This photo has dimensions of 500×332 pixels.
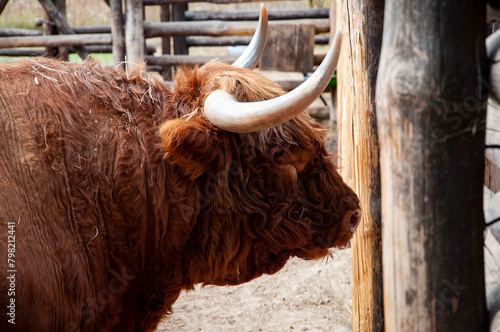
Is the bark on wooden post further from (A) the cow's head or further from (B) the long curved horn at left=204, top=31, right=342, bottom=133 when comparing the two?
(A) the cow's head

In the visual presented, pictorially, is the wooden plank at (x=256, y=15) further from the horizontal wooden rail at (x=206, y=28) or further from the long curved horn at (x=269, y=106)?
the long curved horn at (x=269, y=106)

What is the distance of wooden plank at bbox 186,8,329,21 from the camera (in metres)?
9.95

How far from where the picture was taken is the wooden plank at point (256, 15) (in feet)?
32.6

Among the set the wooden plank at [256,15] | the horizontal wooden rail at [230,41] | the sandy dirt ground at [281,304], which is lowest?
the sandy dirt ground at [281,304]

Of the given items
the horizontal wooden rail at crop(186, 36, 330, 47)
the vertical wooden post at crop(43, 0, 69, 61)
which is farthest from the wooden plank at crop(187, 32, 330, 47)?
the vertical wooden post at crop(43, 0, 69, 61)

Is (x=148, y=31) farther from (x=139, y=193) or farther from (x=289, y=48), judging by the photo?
(x=139, y=193)

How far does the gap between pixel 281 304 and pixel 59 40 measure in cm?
698

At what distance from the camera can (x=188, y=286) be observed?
2.72 metres


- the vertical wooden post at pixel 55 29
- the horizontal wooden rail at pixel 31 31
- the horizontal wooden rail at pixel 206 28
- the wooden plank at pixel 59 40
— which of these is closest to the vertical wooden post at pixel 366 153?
the horizontal wooden rail at pixel 206 28

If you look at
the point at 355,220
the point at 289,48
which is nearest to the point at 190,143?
the point at 355,220

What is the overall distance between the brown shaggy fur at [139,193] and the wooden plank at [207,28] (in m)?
6.39

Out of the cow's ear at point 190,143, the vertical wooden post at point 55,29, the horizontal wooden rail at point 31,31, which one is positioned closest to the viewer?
the cow's ear at point 190,143

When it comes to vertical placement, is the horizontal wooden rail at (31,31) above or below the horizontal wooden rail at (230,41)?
above

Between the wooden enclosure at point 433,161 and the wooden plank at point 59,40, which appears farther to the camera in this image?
the wooden plank at point 59,40
